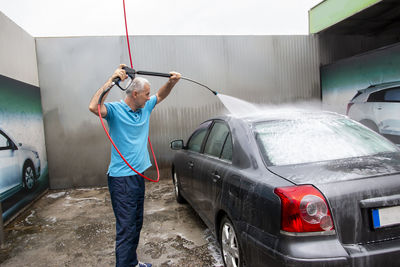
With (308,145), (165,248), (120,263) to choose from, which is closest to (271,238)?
(308,145)

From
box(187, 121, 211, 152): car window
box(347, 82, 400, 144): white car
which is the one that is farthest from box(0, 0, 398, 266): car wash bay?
box(187, 121, 211, 152): car window

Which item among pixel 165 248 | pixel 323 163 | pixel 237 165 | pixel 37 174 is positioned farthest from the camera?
pixel 37 174

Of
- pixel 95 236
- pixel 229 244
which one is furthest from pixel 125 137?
pixel 95 236

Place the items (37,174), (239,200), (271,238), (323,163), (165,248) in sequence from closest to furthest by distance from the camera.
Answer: (271,238) < (323,163) < (239,200) < (165,248) < (37,174)

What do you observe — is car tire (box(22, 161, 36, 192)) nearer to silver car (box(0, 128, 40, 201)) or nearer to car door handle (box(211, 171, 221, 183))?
silver car (box(0, 128, 40, 201))

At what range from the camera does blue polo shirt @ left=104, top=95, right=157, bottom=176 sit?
2.50 metres

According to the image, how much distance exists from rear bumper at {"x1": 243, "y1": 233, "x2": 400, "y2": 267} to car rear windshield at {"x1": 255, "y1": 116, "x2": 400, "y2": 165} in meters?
0.60

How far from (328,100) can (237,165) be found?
20.4 feet

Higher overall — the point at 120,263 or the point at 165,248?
the point at 120,263

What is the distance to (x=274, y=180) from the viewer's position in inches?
73.8

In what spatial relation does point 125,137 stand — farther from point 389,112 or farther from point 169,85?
point 389,112

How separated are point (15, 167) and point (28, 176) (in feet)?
2.06

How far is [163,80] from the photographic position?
22.9ft

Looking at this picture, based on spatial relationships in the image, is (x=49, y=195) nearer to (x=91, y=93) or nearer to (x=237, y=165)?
(x=91, y=93)
